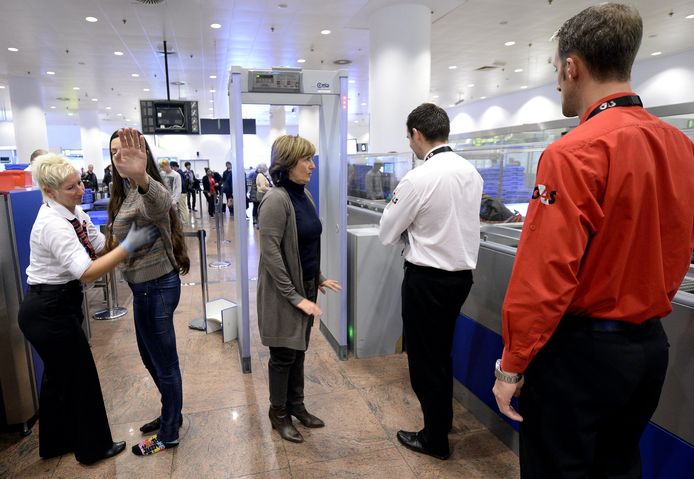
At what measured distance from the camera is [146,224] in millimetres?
1943

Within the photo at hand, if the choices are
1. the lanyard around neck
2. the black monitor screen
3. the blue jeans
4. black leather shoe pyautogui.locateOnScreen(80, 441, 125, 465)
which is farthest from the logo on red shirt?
the black monitor screen

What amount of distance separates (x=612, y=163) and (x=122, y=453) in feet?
8.30

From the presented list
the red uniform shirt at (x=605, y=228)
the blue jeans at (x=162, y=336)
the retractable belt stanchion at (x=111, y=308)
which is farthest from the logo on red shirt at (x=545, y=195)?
the retractable belt stanchion at (x=111, y=308)

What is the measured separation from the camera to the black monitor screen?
319 inches

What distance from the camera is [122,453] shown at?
7.40 feet

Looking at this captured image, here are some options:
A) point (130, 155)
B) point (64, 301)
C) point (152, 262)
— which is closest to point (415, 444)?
point (152, 262)

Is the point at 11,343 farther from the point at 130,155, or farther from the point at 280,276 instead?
the point at 280,276

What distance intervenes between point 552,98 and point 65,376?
1439 cm

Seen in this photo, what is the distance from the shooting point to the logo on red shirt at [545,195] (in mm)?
999

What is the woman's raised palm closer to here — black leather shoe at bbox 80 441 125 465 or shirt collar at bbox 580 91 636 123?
black leather shoe at bbox 80 441 125 465

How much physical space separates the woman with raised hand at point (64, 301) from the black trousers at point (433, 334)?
1269 millimetres

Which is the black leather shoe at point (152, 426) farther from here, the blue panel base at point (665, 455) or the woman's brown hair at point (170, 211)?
the blue panel base at point (665, 455)

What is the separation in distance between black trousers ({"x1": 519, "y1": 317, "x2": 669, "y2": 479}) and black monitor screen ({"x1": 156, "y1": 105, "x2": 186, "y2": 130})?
8328mm

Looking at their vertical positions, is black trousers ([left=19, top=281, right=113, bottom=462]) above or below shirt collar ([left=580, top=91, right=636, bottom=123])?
below
